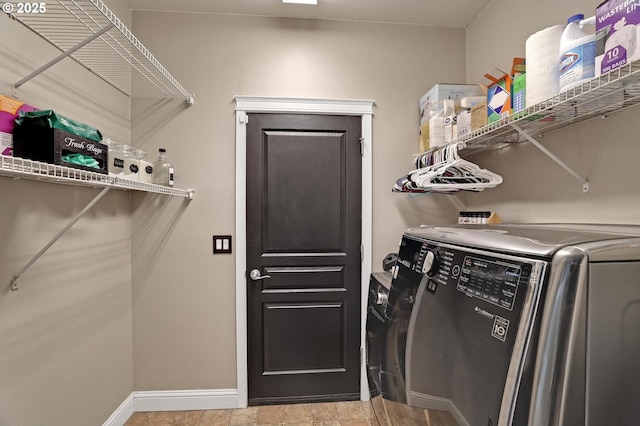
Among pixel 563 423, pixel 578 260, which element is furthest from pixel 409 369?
pixel 578 260

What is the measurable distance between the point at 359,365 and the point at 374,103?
1.87 metres

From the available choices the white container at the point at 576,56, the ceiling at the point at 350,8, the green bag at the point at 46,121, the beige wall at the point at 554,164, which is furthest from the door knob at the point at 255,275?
the white container at the point at 576,56

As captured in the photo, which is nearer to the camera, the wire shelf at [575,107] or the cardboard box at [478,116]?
the wire shelf at [575,107]

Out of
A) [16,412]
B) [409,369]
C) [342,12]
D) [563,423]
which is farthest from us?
[342,12]

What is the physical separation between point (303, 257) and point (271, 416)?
1.05 meters

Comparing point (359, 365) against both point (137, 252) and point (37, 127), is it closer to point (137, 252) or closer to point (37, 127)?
point (137, 252)

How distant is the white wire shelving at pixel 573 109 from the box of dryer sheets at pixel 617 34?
34 mm

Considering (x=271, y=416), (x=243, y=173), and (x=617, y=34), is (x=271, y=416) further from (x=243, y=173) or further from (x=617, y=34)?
(x=617, y=34)

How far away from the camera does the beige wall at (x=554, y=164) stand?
4.13 feet

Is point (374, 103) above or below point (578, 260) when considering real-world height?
above

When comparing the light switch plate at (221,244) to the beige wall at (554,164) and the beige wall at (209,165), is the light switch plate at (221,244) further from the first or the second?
the beige wall at (554,164)

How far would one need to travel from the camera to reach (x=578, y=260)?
0.61 metres

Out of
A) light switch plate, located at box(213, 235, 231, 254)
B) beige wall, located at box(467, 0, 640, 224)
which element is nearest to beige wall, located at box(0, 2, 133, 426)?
light switch plate, located at box(213, 235, 231, 254)

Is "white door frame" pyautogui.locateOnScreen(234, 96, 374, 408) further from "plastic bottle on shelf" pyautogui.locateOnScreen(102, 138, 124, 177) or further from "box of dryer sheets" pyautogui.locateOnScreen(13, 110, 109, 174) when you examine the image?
"box of dryer sheets" pyautogui.locateOnScreen(13, 110, 109, 174)
